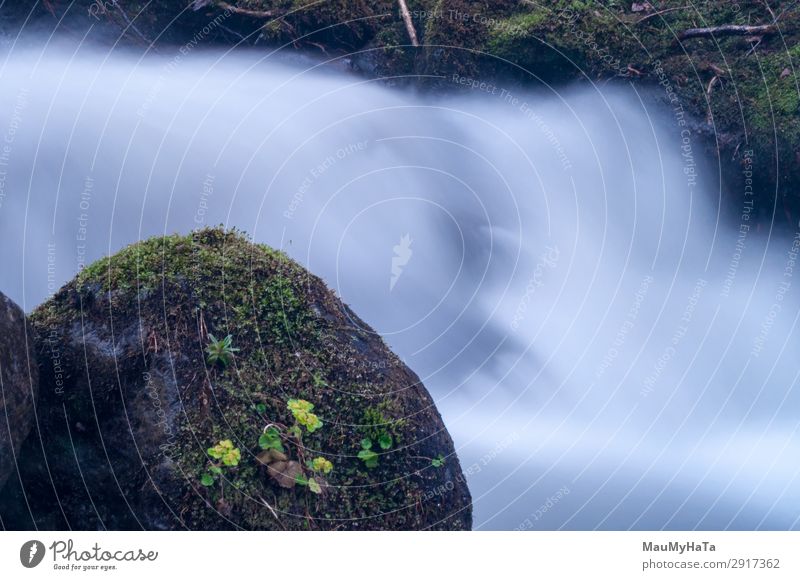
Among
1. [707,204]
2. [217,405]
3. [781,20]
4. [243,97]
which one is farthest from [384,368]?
[781,20]

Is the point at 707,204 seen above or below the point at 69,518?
above

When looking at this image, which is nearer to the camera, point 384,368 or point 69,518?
point 69,518

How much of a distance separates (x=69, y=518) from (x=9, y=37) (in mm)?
1854

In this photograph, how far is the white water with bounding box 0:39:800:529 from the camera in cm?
279

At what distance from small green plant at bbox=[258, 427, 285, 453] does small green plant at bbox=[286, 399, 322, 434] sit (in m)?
0.06

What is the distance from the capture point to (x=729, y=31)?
3.02m


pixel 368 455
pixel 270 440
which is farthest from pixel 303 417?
pixel 368 455

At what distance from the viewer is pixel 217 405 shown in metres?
2.36

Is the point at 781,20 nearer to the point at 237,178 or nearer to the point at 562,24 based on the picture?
the point at 562,24

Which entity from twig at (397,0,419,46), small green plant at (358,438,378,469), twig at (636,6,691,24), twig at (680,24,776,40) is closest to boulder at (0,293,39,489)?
small green plant at (358,438,378,469)

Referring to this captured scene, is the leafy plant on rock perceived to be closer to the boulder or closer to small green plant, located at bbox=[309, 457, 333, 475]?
small green plant, located at bbox=[309, 457, 333, 475]

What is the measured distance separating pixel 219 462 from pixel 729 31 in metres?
2.61
